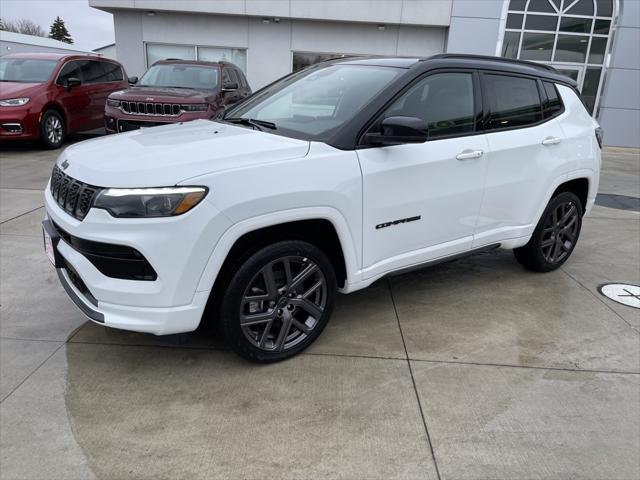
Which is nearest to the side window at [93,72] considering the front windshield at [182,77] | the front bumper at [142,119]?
the front windshield at [182,77]

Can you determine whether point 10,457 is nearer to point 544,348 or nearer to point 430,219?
point 430,219

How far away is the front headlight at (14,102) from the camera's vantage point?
9445 mm

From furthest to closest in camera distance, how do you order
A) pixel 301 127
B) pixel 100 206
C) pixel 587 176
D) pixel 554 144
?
pixel 587 176 → pixel 554 144 → pixel 301 127 → pixel 100 206

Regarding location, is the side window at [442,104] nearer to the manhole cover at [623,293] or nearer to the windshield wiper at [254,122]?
the windshield wiper at [254,122]

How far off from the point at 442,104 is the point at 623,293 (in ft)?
8.08

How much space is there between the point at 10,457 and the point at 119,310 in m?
0.80

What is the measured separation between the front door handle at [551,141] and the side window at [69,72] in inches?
385

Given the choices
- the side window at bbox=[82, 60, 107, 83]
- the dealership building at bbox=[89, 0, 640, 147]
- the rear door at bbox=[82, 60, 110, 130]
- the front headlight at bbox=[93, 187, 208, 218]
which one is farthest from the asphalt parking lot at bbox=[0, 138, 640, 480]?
the dealership building at bbox=[89, 0, 640, 147]

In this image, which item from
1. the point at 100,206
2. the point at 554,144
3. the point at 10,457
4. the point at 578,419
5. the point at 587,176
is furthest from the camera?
the point at 587,176

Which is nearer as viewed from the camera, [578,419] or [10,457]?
[10,457]

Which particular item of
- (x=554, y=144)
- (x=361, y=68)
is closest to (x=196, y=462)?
(x=361, y=68)

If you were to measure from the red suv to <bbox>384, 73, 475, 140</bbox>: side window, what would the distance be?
8726 mm

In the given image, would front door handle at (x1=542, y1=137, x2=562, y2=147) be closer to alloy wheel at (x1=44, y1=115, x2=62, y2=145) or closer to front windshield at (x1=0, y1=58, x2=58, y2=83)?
alloy wheel at (x1=44, y1=115, x2=62, y2=145)

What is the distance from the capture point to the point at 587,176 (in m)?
4.74
